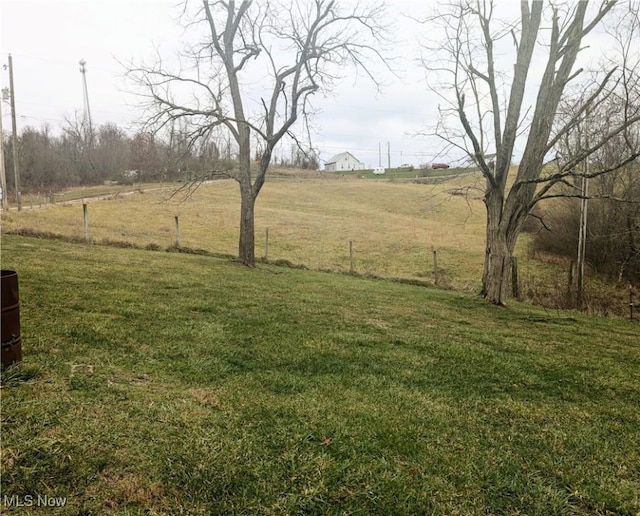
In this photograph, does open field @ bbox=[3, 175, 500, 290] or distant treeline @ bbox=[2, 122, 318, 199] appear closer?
open field @ bbox=[3, 175, 500, 290]

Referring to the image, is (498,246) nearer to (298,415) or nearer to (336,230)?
(298,415)

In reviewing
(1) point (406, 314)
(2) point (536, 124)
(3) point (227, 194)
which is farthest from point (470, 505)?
(3) point (227, 194)

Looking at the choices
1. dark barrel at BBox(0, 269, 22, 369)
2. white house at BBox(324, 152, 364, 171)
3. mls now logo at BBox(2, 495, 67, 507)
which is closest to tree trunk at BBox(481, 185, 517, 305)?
dark barrel at BBox(0, 269, 22, 369)

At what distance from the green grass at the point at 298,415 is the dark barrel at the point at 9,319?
0.46 ft

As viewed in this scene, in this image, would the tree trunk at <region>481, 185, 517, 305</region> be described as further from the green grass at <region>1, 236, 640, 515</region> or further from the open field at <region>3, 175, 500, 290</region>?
the green grass at <region>1, 236, 640, 515</region>

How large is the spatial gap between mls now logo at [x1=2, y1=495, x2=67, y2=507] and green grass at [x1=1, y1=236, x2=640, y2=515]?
0.12 ft

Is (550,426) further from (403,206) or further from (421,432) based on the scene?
(403,206)

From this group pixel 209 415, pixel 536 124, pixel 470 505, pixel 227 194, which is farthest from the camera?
pixel 227 194

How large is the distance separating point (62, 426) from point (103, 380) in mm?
867

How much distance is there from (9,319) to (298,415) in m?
2.43

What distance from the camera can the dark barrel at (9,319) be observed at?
3326mm

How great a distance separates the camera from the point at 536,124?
1041 centimetres

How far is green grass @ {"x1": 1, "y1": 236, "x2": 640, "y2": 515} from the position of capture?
2488mm

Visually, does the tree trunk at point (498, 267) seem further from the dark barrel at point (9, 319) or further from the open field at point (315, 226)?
the dark barrel at point (9, 319)
